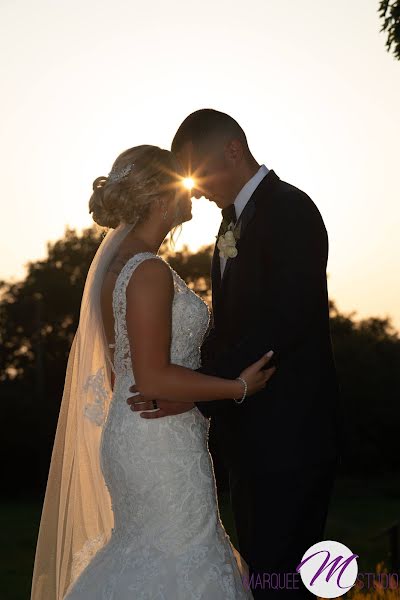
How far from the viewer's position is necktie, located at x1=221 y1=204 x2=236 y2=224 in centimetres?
686

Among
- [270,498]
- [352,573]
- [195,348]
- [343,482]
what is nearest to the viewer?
[270,498]

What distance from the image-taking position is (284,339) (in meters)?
6.10

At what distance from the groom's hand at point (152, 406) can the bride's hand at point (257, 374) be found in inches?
16.4

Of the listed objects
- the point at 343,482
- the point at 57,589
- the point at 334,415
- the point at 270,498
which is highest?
the point at 343,482

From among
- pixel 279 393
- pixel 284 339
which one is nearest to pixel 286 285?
pixel 284 339

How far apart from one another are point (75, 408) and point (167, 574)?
1288 millimetres

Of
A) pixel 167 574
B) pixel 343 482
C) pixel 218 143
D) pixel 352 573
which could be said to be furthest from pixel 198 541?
pixel 343 482

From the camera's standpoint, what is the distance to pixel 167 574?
623 centimetres

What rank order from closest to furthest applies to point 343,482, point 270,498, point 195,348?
point 270,498 < point 195,348 < point 343,482

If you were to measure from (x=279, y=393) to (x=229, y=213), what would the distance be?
4.44 ft

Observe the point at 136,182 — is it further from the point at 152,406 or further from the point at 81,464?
the point at 81,464

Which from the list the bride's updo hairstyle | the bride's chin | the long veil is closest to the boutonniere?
the bride's chin

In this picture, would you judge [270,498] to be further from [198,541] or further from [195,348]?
[195,348]

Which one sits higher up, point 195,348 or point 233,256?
point 233,256
